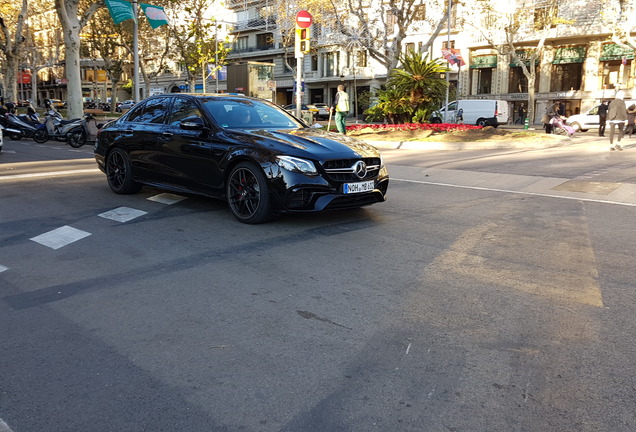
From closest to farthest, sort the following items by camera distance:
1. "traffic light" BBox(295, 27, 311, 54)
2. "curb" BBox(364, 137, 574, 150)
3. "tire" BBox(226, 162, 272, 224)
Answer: "tire" BBox(226, 162, 272, 224), "traffic light" BBox(295, 27, 311, 54), "curb" BBox(364, 137, 574, 150)

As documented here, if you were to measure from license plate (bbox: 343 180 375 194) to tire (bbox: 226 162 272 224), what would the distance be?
2.94 ft

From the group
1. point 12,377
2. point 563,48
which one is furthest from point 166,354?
point 563,48

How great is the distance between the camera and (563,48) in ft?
139

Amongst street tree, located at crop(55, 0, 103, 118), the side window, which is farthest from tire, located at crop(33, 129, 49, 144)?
the side window

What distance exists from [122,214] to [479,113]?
30.3 meters

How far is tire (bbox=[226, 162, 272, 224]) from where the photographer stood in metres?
6.52

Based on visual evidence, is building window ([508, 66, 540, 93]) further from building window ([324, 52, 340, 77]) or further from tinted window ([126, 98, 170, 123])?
tinted window ([126, 98, 170, 123])

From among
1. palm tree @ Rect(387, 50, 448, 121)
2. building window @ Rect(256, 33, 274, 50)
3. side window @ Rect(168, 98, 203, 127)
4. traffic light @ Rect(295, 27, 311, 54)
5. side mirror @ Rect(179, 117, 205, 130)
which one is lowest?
side mirror @ Rect(179, 117, 205, 130)

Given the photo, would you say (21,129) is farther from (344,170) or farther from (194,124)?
(344,170)

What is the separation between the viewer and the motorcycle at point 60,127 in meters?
18.9

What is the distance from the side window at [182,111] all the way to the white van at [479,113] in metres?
27.5

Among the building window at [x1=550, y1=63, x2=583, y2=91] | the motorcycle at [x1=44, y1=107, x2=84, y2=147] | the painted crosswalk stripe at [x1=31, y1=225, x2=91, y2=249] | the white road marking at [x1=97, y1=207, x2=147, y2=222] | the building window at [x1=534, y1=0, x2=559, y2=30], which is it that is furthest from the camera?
the building window at [x1=550, y1=63, x2=583, y2=91]

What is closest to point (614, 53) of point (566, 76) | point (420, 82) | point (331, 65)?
point (566, 76)

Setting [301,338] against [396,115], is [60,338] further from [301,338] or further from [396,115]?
[396,115]
